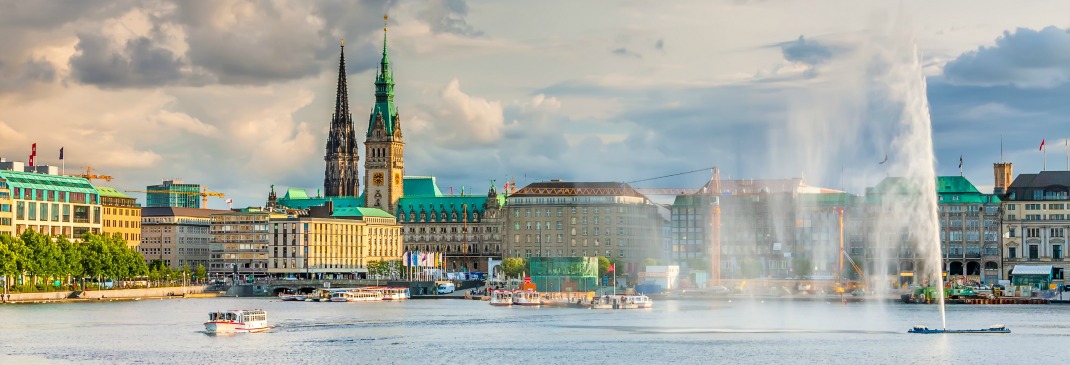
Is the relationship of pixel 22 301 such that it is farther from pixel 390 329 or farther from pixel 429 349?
pixel 429 349

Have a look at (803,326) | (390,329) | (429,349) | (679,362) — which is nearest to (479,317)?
(390,329)

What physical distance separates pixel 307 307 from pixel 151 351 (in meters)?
75.6

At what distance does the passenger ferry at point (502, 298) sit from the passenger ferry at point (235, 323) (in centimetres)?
6118

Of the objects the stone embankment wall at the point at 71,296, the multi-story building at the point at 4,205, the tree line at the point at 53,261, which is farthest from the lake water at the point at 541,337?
the multi-story building at the point at 4,205

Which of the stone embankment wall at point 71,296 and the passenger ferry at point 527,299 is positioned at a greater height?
the stone embankment wall at point 71,296

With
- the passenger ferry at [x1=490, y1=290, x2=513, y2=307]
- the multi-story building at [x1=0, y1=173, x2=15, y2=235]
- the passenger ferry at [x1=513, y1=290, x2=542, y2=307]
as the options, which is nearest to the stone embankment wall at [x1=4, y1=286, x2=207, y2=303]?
the multi-story building at [x1=0, y1=173, x2=15, y2=235]

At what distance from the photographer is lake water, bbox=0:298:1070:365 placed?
105312 mm

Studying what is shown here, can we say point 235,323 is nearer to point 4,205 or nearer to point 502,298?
point 502,298

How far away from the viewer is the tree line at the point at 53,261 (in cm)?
17338

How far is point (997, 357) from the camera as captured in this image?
10469 cm

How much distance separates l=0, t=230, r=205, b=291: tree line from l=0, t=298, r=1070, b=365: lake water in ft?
21.2

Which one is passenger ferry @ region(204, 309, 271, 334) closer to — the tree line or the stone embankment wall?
the tree line

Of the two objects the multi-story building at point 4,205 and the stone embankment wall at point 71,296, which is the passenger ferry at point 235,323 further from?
the multi-story building at point 4,205

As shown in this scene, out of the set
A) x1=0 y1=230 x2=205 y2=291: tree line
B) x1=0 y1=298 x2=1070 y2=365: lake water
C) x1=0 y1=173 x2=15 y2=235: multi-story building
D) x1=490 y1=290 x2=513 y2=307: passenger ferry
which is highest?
x1=0 y1=173 x2=15 y2=235: multi-story building
